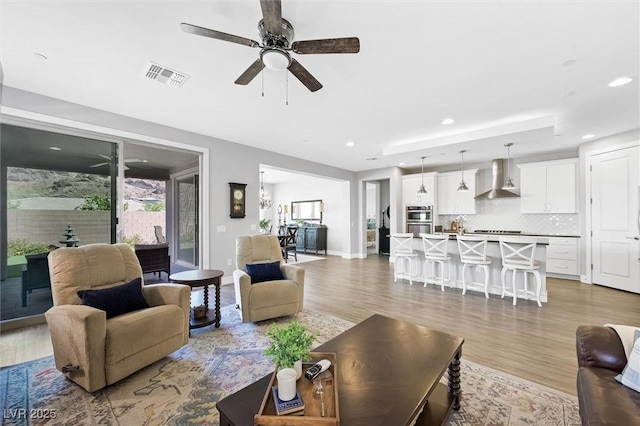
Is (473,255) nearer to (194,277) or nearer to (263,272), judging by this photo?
(263,272)

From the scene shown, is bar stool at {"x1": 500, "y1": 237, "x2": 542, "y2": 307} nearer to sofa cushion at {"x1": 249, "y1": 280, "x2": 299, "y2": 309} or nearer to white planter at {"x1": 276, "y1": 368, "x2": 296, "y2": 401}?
sofa cushion at {"x1": 249, "y1": 280, "x2": 299, "y2": 309}

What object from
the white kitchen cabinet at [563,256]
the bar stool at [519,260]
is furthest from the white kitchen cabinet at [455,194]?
the bar stool at [519,260]

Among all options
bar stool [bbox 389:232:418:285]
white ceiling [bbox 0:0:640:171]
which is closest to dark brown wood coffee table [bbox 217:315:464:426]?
white ceiling [bbox 0:0:640:171]

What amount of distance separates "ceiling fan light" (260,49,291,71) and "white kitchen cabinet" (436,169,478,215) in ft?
20.4

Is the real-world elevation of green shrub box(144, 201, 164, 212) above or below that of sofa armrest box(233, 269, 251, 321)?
above

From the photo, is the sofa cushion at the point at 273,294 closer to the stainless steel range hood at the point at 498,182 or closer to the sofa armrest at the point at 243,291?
the sofa armrest at the point at 243,291

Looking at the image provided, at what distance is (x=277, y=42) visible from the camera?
1.90 m

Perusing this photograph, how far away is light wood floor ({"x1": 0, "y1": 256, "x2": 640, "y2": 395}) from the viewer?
7.87 feet

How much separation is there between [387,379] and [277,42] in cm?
226

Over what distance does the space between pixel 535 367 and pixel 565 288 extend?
12.0 ft

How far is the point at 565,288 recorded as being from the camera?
15.8ft

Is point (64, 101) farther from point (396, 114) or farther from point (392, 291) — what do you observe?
point (392, 291)

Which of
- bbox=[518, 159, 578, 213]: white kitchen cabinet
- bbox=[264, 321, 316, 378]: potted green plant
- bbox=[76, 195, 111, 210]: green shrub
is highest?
bbox=[518, 159, 578, 213]: white kitchen cabinet

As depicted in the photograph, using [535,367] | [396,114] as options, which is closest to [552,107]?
[396,114]
